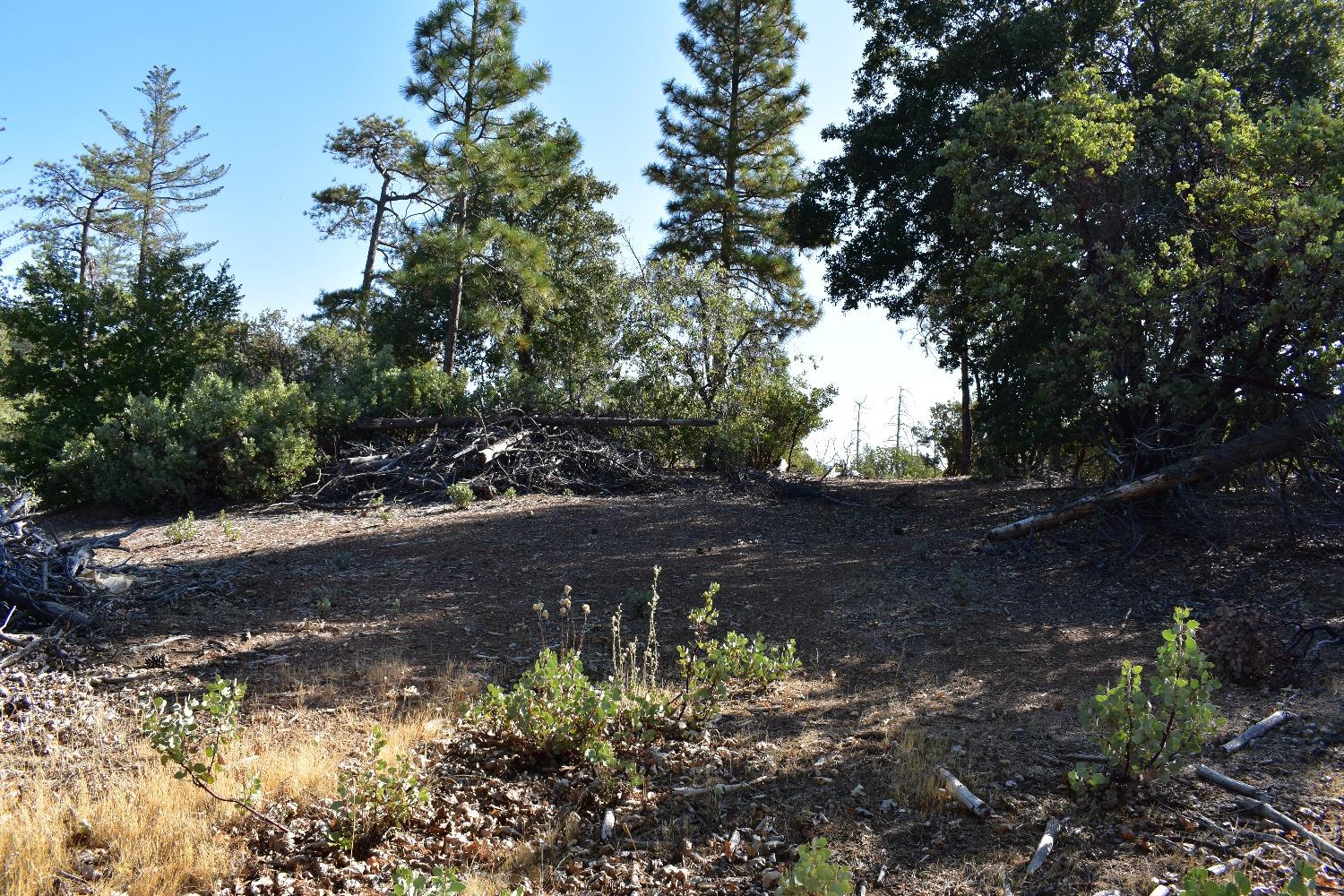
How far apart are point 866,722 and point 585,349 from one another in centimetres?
1389

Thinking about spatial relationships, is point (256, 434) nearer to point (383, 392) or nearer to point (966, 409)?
point (383, 392)

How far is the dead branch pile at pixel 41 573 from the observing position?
15.6ft

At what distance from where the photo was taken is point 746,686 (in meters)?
4.67

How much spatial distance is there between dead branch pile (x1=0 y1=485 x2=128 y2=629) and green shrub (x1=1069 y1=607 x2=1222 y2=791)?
17.9 ft

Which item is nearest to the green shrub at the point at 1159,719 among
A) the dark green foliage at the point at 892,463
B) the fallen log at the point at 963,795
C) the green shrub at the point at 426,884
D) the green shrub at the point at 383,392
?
the fallen log at the point at 963,795

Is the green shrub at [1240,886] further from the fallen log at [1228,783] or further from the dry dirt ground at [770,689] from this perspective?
the fallen log at [1228,783]

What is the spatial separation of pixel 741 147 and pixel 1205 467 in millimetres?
15079

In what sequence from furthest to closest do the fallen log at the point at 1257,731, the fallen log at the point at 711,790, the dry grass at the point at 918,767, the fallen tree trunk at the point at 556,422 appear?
the fallen tree trunk at the point at 556,422, the fallen log at the point at 1257,731, the fallen log at the point at 711,790, the dry grass at the point at 918,767

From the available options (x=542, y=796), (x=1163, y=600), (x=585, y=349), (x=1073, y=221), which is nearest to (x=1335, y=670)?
(x=1163, y=600)

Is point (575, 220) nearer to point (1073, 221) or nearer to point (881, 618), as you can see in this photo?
point (1073, 221)

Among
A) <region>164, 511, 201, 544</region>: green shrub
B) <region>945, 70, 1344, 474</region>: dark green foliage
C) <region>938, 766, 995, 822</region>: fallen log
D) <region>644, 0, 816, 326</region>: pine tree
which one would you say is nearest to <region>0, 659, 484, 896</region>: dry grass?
<region>938, 766, 995, 822</region>: fallen log

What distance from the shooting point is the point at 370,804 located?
9.68 ft

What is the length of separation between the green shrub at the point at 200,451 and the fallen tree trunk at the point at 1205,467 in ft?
28.4

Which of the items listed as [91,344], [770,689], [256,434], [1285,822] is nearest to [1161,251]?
[770,689]
